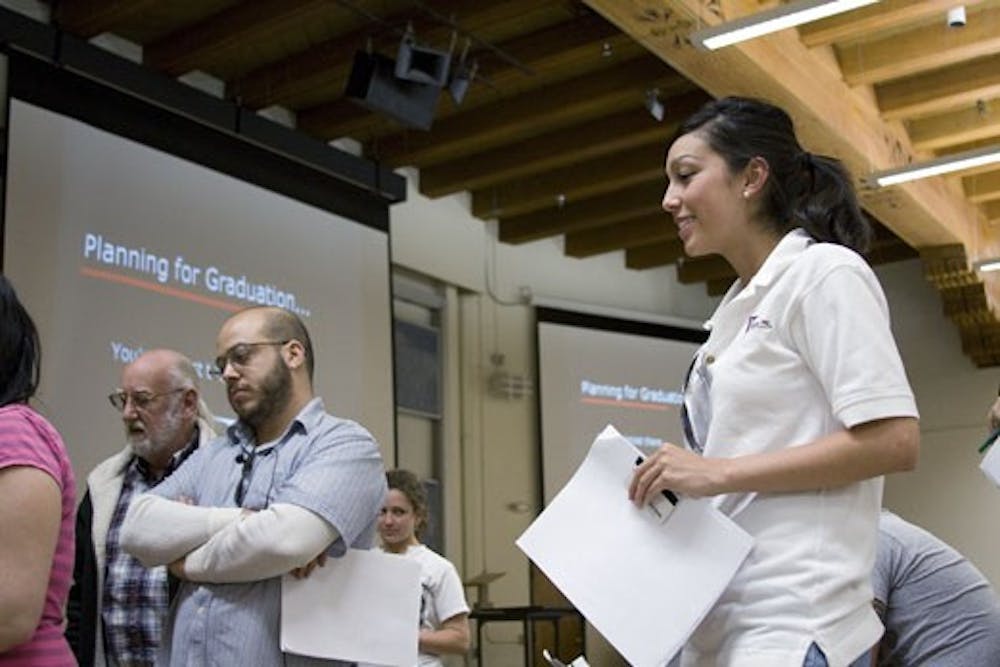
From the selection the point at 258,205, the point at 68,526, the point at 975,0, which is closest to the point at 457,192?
the point at 258,205

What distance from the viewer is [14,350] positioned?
1692 mm

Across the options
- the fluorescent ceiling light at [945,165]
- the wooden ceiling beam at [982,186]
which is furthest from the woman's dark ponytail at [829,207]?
the wooden ceiling beam at [982,186]

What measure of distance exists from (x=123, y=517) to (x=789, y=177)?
2056 mm

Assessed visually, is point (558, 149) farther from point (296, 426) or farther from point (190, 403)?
point (296, 426)

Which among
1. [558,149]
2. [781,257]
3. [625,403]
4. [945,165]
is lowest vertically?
[781,257]

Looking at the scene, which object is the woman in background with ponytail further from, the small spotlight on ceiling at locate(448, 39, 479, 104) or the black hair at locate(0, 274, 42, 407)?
the small spotlight on ceiling at locate(448, 39, 479, 104)

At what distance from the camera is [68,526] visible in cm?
170

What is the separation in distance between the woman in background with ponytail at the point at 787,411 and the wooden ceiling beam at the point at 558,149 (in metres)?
5.97

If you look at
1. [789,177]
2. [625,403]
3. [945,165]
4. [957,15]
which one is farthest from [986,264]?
[789,177]

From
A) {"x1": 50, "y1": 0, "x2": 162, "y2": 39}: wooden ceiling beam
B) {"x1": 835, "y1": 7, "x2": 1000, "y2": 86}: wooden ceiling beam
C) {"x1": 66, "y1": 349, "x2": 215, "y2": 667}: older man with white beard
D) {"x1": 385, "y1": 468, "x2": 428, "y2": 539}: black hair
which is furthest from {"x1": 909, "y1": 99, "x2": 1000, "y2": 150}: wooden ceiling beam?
{"x1": 66, "y1": 349, "x2": 215, "y2": 667}: older man with white beard

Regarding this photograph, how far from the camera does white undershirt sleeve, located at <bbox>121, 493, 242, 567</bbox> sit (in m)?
2.23

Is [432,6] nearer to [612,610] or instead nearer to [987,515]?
[612,610]

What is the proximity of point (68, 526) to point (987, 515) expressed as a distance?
32.6ft

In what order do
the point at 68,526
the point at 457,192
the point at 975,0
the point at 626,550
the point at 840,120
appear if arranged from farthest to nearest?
the point at 457,192 < the point at 840,120 < the point at 975,0 < the point at 68,526 < the point at 626,550
